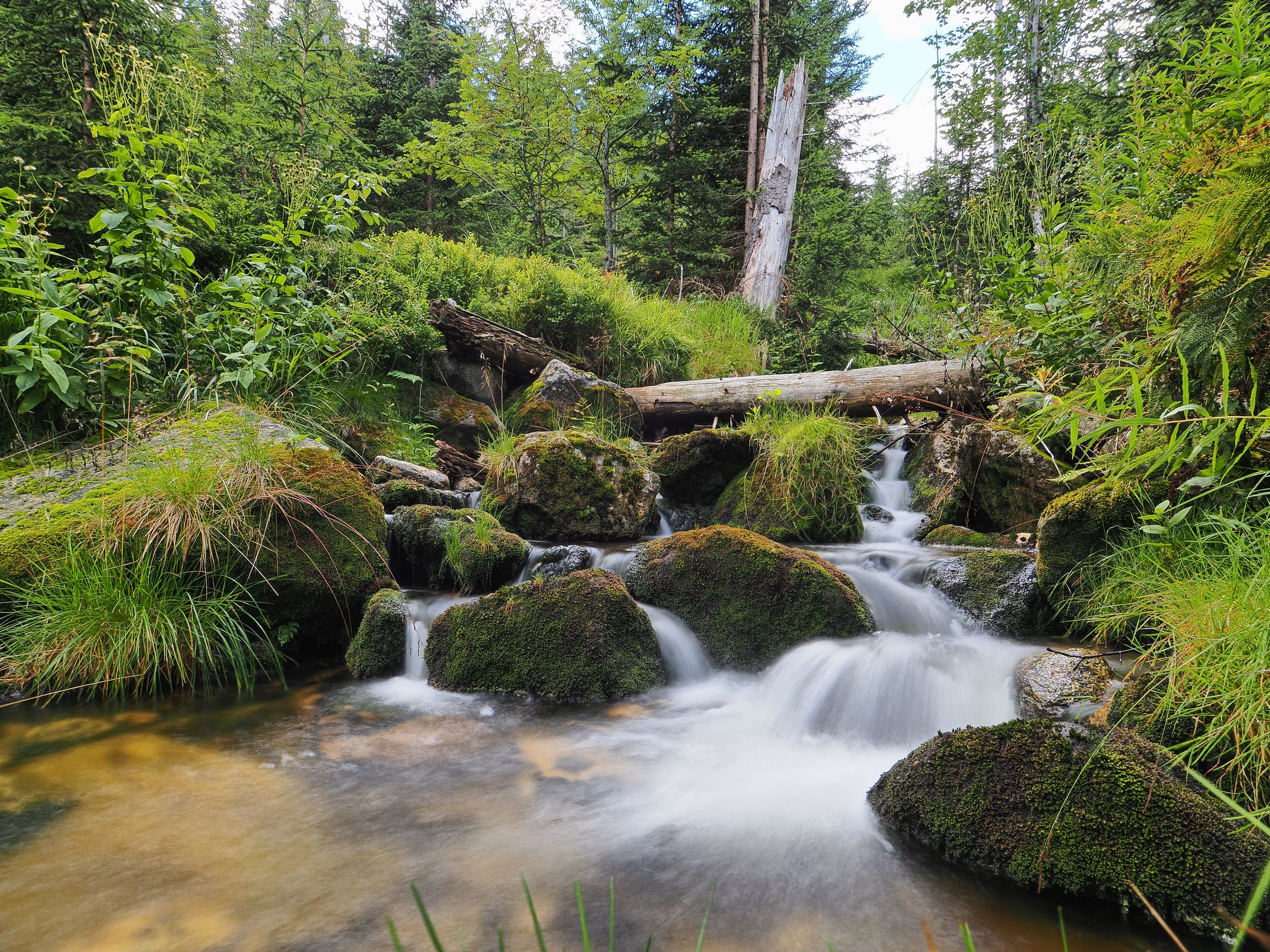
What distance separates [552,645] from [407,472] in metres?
3.37

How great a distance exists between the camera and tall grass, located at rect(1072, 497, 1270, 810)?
1.94m

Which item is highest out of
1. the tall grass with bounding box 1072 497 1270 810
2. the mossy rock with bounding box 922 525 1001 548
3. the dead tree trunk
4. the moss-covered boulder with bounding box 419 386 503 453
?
the dead tree trunk

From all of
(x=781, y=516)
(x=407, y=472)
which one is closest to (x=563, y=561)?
(x=781, y=516)

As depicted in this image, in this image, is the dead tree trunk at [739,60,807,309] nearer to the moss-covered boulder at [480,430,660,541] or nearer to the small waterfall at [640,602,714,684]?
the moss-covered boulder at [480,430,660,541]

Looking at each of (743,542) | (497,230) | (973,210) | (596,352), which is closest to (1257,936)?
(743,542)

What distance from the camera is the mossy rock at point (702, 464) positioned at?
660 centimetres

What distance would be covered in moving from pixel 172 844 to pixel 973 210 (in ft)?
20.4

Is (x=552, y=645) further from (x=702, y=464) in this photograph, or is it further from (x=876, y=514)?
(x=876, y=514)

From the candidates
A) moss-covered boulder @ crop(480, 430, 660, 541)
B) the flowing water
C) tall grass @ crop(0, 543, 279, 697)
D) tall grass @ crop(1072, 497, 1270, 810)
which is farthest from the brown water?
moss-covered boulder @ crop(480, 430, 660, 541)

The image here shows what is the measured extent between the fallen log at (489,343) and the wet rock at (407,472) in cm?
185

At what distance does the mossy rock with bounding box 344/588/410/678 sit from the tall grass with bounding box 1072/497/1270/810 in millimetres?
3565

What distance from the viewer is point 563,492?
601 cm

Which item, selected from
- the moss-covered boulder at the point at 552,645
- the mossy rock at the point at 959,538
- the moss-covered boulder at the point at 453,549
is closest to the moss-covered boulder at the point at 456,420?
the moss-covered boulder at the point at 453,549

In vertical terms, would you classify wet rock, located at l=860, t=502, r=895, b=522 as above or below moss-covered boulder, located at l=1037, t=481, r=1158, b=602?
below
